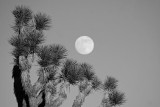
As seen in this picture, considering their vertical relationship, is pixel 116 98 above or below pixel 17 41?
below

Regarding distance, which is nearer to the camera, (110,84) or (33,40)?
(33,40)

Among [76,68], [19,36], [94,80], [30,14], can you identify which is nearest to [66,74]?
[76,68]

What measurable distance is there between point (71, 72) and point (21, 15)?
4191mm

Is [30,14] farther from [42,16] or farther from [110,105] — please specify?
[110,105]

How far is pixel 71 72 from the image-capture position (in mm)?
9500

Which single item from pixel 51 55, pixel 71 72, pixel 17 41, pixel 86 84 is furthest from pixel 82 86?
pixel 17 41

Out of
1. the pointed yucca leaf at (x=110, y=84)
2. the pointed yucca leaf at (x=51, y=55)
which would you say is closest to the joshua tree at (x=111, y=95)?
the pointed yucca leaf at (x=110, y=84)

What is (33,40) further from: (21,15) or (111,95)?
(111,95)

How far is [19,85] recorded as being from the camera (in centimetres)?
1044

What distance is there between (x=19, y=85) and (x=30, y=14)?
414 cm

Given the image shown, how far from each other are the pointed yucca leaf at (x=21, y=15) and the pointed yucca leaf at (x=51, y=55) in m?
2.07

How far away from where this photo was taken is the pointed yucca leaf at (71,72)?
31.2 ft

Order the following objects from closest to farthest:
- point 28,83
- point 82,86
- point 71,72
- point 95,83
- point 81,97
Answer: point 28,83 < point 71,72 < point 81,97 < point 82,86 < point 95,83

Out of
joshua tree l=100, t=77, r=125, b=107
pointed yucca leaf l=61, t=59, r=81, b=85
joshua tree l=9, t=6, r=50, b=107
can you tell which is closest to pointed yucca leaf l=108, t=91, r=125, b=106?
joshua tree l=100, t=77, r=125, b=107
